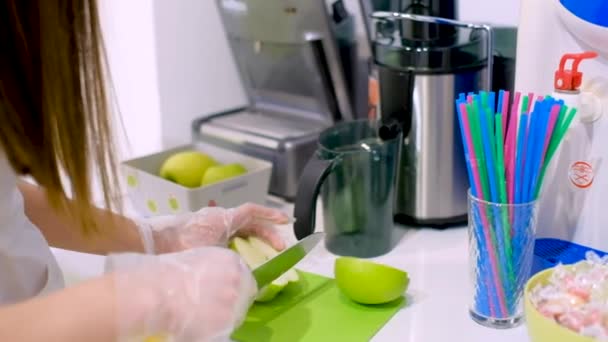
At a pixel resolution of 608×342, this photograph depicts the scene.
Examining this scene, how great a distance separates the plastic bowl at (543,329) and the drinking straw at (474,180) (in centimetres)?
7

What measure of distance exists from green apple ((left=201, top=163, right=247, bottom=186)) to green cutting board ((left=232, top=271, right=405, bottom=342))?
0.26 m

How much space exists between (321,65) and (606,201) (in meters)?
0.50

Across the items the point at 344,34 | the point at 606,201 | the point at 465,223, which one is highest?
the point at 344,34

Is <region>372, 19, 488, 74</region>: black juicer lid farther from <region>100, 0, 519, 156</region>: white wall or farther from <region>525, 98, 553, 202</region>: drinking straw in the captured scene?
<region>100, 0, 519, 156</region>: white wall

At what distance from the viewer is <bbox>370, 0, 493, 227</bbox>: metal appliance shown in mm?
873

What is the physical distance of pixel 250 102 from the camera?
1.26 m

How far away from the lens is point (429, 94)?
874 mm

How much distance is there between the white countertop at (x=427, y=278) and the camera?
69 centimetres

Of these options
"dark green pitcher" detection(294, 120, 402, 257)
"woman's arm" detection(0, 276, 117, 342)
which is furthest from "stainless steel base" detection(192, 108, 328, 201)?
"woman's arm" detection(0, 276, 117, 342)

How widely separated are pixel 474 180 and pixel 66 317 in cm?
38

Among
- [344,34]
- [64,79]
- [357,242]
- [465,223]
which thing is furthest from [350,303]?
[344,34]

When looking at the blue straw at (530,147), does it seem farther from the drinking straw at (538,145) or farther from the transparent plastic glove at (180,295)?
the transparent plastic glove at (180,295)

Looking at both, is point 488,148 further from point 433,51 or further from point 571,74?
point 433,51

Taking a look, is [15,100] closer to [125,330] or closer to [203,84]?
[125,330]
